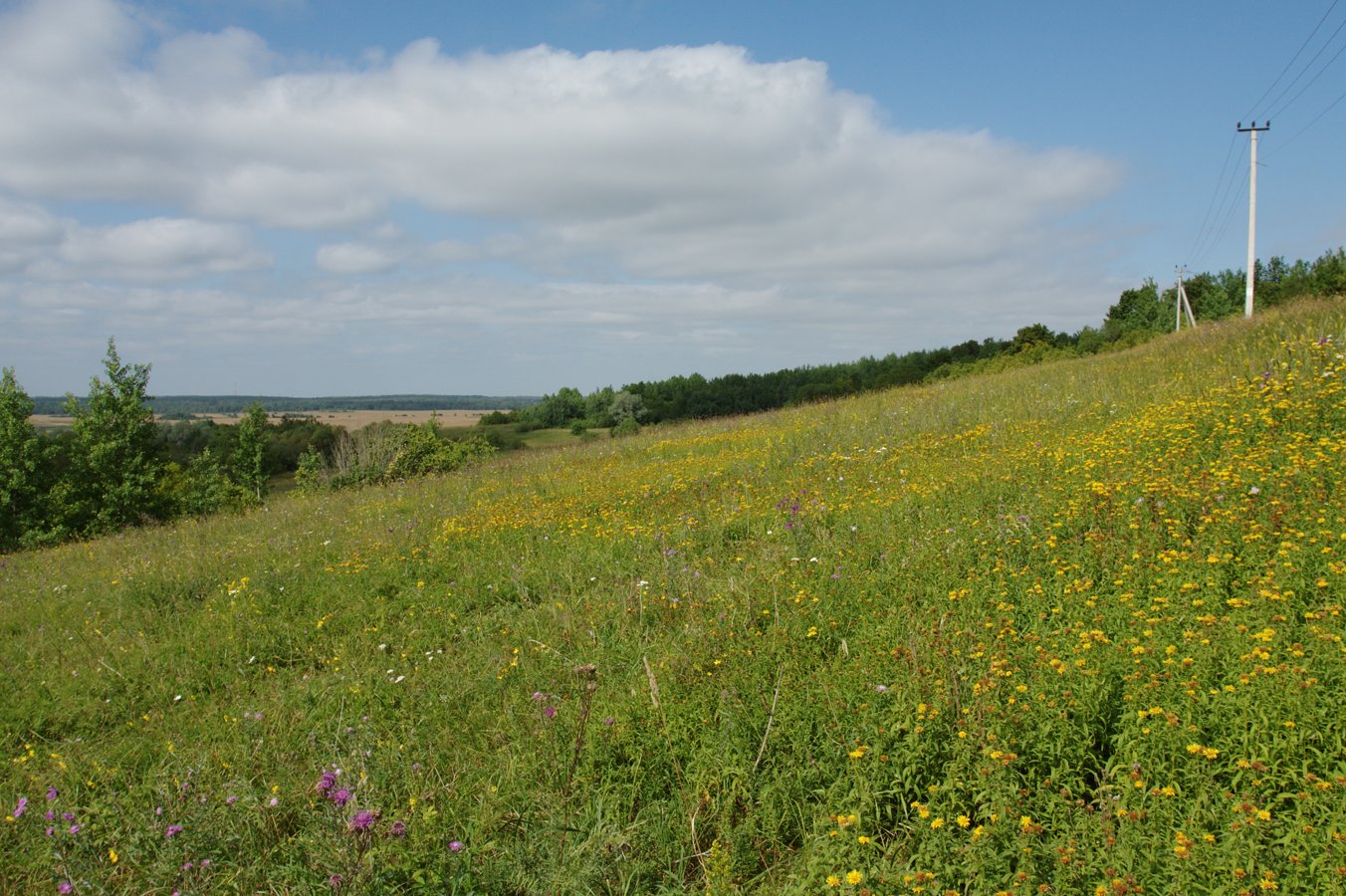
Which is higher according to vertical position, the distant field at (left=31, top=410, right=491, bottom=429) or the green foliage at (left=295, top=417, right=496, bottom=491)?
the distant field at (left=31, top=410, right=491, bottom=429)

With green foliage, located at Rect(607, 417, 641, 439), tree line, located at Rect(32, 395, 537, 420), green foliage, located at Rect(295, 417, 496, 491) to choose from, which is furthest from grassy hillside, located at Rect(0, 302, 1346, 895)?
tree line, located at Rect(32, 395, 537, 420)

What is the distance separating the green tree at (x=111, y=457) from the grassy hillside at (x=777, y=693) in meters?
30.6

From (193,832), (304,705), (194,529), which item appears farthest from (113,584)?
(193,832)

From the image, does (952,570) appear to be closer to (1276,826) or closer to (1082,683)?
(1082,683)

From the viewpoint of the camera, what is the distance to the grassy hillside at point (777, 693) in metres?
2.54

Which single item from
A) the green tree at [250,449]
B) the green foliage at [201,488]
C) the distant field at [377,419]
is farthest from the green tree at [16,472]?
the green tree at [250,449]

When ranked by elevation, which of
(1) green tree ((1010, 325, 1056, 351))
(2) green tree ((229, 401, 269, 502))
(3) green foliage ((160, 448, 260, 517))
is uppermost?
(1) green tree ((1010, 325, 1056, 351))

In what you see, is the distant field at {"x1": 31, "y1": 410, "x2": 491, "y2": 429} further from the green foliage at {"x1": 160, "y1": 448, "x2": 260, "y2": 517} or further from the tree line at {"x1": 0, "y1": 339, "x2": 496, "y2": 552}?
the green foliage at {"x1": 160, "y1": 448, "x2": 260, "y2": 517}

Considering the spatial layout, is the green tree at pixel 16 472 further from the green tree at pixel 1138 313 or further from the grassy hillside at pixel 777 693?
the green tree at pixel 1138 313

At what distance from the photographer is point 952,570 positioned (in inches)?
175

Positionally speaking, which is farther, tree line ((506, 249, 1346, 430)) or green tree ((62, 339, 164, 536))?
tree line ((506, 249, 1346, 430))

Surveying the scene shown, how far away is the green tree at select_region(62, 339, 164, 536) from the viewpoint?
1222 inches

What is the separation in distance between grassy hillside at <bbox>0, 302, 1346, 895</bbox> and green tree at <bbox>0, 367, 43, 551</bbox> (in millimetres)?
31953

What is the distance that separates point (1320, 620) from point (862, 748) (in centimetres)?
221
